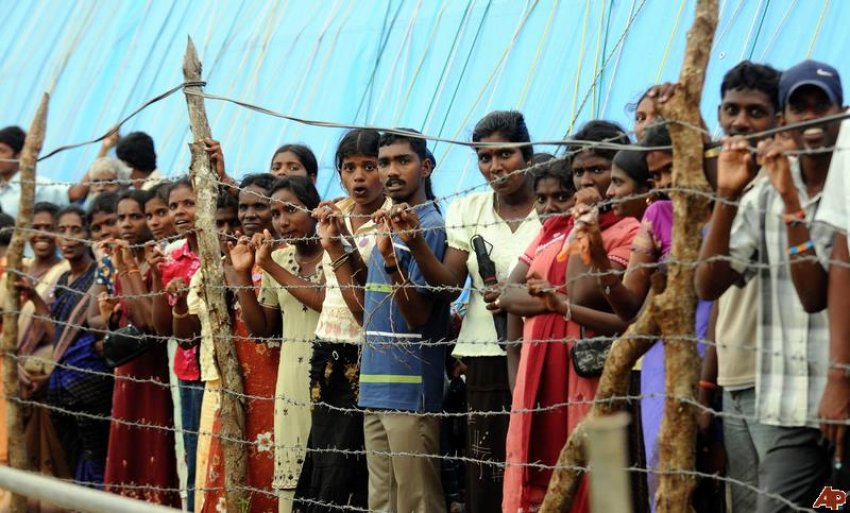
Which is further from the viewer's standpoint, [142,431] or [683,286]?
[142,431]

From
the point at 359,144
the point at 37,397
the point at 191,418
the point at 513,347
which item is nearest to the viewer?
the point at 513,347

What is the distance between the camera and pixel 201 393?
5.96 meters

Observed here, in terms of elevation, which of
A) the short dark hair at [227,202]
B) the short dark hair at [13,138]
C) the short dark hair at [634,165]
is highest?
the short dark hair at [13,138]

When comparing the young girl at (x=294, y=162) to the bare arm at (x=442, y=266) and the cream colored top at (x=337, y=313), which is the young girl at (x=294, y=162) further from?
the bare arm at (x=442, y=266)

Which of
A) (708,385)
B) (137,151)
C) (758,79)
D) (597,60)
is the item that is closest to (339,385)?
(708,385)

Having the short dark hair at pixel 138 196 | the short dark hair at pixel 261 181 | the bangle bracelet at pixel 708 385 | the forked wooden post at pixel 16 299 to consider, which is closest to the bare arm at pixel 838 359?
the bangle bracelet at pixel 708 385

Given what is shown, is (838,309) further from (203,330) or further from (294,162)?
(294,162)

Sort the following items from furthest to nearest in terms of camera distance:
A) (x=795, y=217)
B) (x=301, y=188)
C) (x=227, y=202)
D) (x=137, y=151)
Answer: (x=137, y=151), (x=227, y=202), (x=301, y=188), (x=795, y=217)

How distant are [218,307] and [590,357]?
1412 millimetres

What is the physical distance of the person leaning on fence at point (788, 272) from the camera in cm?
337

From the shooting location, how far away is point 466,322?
5.05 metres

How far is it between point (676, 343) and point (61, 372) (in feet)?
13.4

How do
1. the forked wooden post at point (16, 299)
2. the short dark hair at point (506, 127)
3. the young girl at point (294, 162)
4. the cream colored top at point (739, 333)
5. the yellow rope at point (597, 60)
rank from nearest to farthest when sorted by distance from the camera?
the cream colored top at point (739, 333), the short dark hair at point (506, 127), the forked wooden post at point (16, 299), the young girl at point (294, 162), the yellow rope at point (597, 60)

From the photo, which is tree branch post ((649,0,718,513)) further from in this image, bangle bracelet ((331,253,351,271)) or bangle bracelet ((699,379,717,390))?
bangle bracelet ((331,253,351,271))
